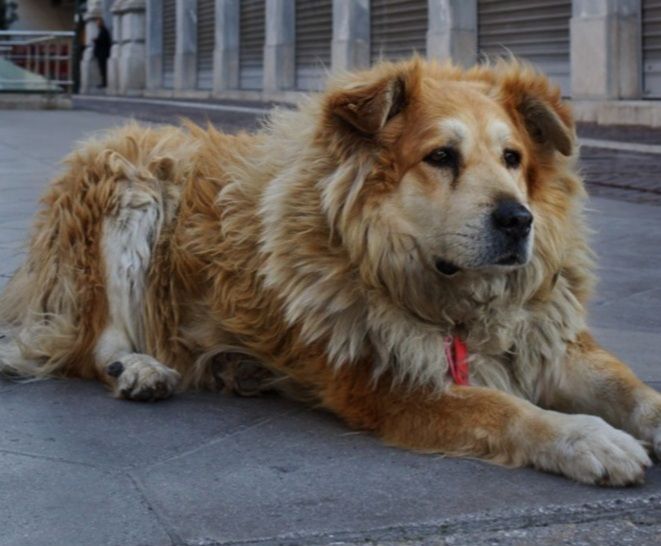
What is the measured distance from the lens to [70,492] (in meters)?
3.72

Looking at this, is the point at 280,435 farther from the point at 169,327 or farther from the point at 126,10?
the point at 126,10

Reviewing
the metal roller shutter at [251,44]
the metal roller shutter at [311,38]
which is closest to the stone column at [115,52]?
the metal roller shutter at [251,44]

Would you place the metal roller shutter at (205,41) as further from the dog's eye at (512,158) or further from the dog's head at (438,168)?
the dog's eye at (512,158)

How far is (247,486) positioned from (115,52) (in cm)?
4086

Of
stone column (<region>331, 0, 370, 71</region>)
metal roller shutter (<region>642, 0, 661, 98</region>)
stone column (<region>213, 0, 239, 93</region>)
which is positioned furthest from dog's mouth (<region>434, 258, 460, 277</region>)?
stone column (<region>213, 0, 239, 93</region>)

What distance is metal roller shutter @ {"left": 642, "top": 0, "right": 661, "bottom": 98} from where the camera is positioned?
55.2 ft

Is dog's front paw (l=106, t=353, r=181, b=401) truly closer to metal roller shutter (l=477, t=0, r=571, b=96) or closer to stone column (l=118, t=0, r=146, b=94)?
metal roller shutter (l=477, t=0, r=571, b=96)

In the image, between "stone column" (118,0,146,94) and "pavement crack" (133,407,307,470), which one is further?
"stone column" (118,0,146,94)

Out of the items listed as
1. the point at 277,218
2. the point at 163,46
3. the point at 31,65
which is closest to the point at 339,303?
the point at 277,218

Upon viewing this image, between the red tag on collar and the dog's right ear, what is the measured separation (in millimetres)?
723

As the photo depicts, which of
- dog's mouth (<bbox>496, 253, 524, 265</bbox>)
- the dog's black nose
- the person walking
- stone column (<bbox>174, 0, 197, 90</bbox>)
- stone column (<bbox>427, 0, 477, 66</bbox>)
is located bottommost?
dog's mouth (<bbox>496, 253, 524, 265</bbox>)

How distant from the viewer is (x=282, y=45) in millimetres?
28609

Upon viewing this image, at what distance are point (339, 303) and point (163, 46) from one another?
36382 millimetres

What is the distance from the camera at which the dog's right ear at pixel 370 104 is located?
14.1ft
